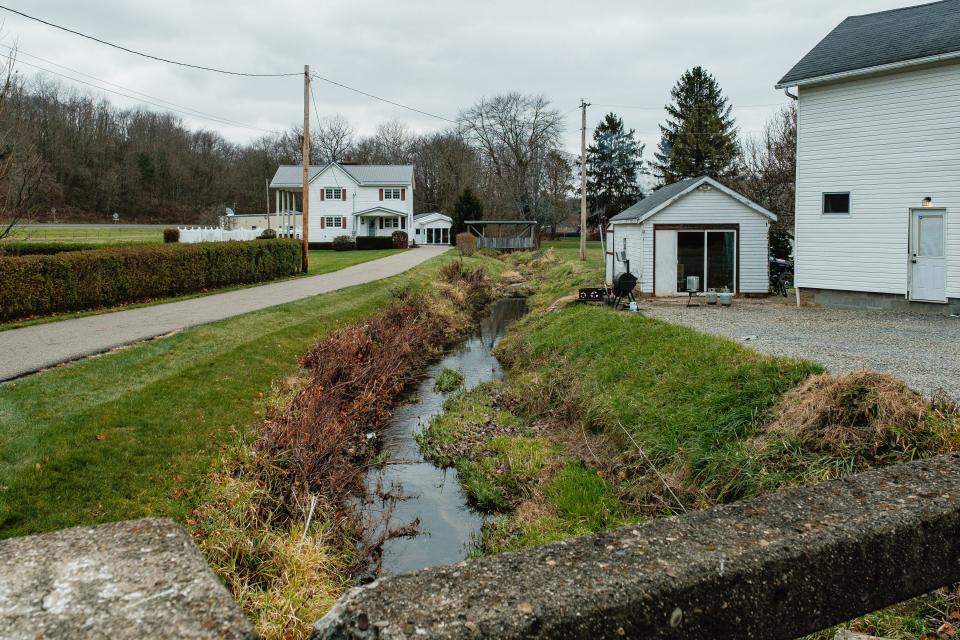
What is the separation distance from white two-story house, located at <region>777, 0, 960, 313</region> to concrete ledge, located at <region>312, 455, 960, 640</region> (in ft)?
52.6

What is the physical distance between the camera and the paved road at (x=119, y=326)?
11102 mm

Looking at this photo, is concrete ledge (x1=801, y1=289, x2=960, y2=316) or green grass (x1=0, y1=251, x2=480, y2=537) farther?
concrete ledge (x1=801, y1=289, x2=960, y2=316)

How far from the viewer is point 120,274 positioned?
1775 cm

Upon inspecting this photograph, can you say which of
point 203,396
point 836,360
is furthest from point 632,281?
point 203,396

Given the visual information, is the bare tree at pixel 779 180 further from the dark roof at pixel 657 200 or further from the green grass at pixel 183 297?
the green grass at pixel 183 297

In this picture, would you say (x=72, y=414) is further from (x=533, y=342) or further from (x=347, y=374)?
(x=533, y=342)

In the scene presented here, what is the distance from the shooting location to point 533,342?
16.9 metres

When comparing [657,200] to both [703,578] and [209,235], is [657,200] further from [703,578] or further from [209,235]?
[209,235]

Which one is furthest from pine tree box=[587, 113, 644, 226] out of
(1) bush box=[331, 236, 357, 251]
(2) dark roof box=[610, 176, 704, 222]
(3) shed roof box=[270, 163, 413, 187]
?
(2) dark roof box=[610, 176, 704, 222]

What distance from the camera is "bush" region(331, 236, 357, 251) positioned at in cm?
4950

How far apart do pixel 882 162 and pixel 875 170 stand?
23cm

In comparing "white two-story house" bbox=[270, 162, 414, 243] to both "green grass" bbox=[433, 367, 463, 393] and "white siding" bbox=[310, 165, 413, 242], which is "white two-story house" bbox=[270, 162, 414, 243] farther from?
"green grass" bbox=[433, 367, 463, 393]

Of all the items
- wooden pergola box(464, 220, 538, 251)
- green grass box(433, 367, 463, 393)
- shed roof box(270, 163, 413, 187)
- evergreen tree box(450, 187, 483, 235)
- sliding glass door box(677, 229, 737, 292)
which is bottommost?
green grass box(433, 367, 463, 393)

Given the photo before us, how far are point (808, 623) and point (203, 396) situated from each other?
8.95m
